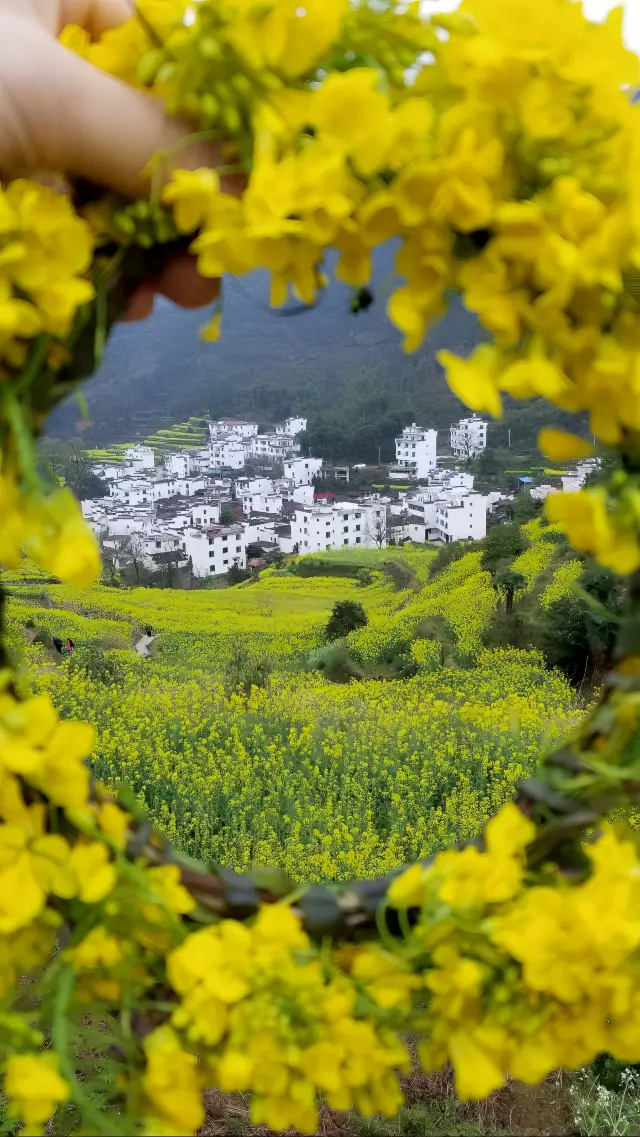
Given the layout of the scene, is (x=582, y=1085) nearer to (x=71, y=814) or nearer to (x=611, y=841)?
(x=611, y=841)

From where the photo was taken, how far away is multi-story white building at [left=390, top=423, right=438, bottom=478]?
2.20 meters

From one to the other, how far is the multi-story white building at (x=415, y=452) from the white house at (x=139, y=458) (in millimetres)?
837

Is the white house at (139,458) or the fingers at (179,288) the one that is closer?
the fingers at (179,288)

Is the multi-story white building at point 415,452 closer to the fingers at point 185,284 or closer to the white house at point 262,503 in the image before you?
the white house at point 262,503

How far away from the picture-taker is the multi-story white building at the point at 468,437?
221cm

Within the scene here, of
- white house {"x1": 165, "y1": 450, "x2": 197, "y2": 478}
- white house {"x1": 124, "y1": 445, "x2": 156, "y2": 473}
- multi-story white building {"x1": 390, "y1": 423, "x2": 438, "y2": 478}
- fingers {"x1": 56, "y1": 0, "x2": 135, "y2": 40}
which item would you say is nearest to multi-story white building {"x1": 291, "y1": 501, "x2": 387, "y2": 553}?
multi-story white building {"x1": 390, "y1": 423, "x2": 438, "y2": 478}

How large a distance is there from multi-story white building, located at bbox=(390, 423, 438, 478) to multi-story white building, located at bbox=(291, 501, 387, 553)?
159 mm

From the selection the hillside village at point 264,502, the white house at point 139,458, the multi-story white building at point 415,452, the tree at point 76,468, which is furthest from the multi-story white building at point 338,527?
the tree at point 76,468

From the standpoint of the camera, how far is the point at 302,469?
222cm

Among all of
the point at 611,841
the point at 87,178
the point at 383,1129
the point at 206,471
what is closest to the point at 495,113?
the point at 87,178

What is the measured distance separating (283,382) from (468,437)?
641 mm

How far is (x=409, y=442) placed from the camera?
2.20m

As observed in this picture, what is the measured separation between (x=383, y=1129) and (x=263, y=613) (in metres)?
1.49

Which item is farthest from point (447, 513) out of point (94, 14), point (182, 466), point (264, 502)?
point (94, 14)
